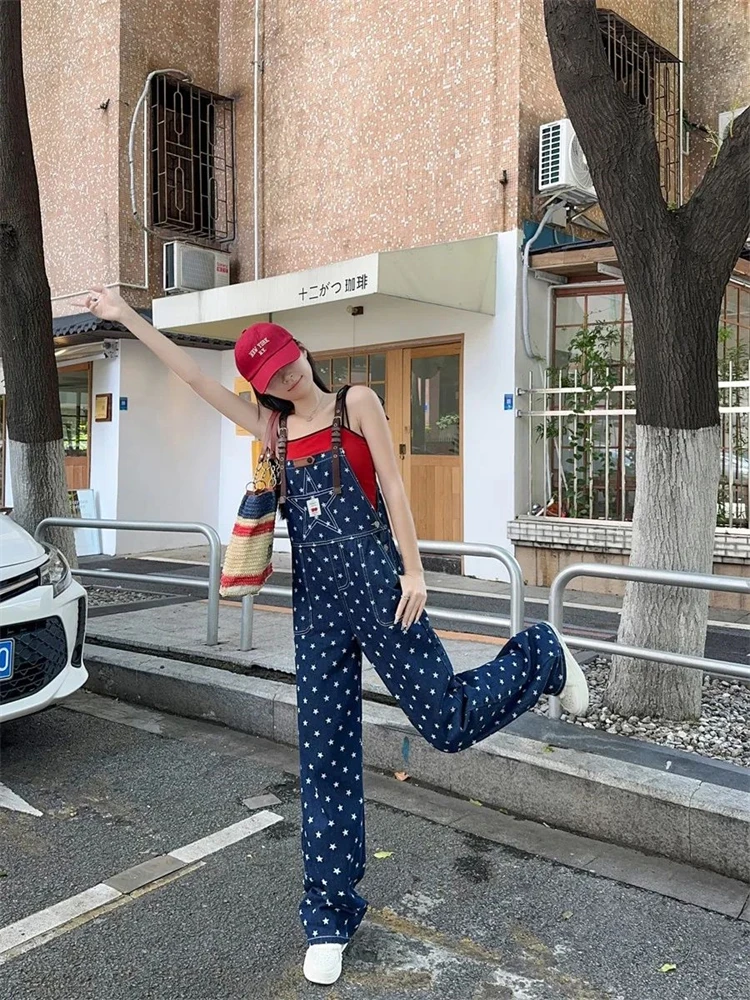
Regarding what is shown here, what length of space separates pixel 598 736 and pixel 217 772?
181 cm

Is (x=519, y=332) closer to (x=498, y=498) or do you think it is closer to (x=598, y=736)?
(x=498, y=498)

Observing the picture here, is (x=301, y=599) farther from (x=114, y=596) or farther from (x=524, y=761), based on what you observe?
(x=114, y=596)

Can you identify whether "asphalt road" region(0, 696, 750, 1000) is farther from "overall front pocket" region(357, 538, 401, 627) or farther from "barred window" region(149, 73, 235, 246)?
"barred window" region(149, 73, 235, 246)

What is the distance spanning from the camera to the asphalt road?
257cm

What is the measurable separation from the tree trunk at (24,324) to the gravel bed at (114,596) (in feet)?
2.10

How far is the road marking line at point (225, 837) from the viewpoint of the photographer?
341cm

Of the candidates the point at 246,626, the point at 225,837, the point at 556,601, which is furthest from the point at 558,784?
the point at 246,626

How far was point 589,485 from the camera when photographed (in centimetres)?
942

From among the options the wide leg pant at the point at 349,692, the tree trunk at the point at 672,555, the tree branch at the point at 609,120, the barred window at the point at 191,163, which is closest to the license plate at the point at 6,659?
the wide leg pant at the point at 349,692

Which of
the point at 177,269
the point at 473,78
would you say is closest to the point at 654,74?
the point at 473,78

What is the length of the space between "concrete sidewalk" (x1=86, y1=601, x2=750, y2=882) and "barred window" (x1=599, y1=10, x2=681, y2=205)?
7989 millimetres

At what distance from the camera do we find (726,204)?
410cm

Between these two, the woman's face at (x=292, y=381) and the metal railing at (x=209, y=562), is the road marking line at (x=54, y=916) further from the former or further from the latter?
the metal railing at (x=209, y=562)

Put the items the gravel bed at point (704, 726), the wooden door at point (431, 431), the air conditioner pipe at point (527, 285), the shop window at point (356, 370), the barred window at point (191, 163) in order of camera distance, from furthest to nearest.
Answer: the barred window at point (191, 163) → the shop window at point (356, 370) → the wooden door at point (431, 431) → the air conditioner pipe at point (527, 285) → the gravel bed at point (704, 726)
